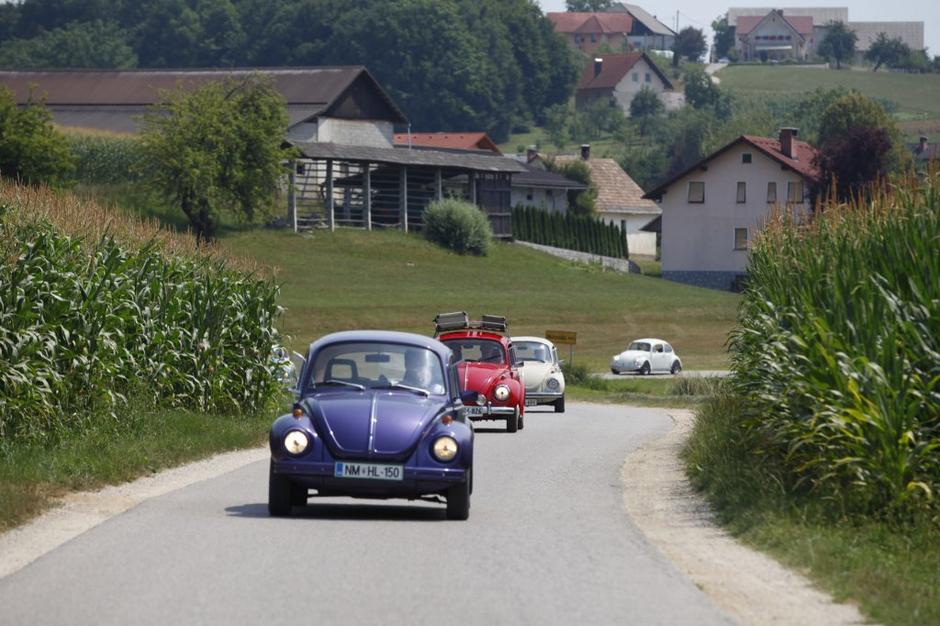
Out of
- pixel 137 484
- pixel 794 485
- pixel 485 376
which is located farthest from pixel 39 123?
pixel 794 485

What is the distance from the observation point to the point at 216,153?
71.8m

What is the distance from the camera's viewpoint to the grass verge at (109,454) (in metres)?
14.4

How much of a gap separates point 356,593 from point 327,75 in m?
85.9

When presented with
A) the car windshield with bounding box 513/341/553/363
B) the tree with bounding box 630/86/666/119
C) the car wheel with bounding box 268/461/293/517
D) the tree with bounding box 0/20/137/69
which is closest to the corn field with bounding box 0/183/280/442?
the car wheel with bounding box 268/461/293/517

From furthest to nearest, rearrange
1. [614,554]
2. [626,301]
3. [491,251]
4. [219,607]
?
[491,251] → [626,301] → [614,554] → [219,607]

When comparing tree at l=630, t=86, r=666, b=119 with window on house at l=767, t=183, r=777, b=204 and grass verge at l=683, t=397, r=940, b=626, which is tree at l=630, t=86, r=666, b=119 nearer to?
window on house at l=767, t=183, r=777, b=204

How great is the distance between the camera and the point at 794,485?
46.5 ft

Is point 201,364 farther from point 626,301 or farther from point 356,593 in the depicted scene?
point 626,301

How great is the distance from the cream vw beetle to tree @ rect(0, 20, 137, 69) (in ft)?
425

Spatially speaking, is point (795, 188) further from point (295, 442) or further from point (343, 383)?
point (295, 442)

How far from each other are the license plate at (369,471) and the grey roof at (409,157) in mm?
64817

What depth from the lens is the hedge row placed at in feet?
318

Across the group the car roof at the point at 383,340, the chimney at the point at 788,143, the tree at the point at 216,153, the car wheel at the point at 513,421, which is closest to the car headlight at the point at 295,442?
the car roof at the point at 383,340

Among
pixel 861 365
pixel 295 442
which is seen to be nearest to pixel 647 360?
pixel 861 365
